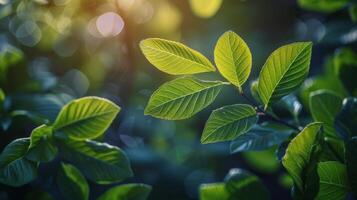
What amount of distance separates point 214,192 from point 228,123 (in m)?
0.23

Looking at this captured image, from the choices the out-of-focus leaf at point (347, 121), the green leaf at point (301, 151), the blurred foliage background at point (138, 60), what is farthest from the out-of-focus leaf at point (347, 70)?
the green leaf at point (301, 151)

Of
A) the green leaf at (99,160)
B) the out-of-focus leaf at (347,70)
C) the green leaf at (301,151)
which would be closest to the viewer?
the green leaf at (301,151)

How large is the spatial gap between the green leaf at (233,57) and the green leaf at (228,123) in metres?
0.05

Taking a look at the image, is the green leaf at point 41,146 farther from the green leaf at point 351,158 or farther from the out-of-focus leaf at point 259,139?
the green leaf at point 351,158

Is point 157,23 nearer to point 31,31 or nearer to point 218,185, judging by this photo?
point 31,31

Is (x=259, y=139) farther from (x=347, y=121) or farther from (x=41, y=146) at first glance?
(x=41, y=146)

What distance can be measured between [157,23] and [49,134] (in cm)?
92

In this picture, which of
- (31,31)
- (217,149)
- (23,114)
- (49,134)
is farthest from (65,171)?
(31,31)

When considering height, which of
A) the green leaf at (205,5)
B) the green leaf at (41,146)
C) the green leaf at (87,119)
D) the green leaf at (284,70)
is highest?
the green leaf at (205,5)

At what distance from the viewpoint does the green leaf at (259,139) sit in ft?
3.58

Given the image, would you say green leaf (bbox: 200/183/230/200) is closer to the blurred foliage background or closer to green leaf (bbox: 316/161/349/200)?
green leaf (bbox: 316/161/349/200)

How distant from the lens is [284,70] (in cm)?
93

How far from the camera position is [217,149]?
5.62 ft

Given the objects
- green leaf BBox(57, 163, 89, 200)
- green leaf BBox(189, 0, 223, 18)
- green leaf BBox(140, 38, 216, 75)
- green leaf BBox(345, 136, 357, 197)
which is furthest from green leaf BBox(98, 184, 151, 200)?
green leaf BBox(189, 0, 223, 18)
